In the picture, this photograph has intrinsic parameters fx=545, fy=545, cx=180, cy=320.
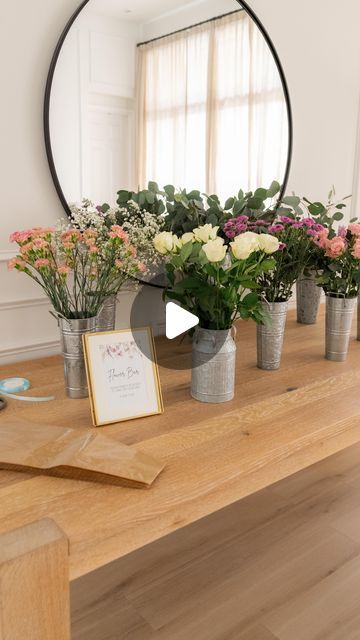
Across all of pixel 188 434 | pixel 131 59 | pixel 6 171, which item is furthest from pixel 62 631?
pixel 131 59

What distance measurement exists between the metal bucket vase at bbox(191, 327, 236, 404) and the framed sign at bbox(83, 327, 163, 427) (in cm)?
12

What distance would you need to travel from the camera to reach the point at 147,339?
1264mm

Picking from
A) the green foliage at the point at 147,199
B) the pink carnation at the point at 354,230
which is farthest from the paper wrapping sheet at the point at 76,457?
the pink carnation at the point at 354,230

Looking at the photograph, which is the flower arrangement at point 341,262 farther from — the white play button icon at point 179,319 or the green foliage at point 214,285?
the white play button icon at point 179,319

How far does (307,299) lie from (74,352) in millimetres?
1139

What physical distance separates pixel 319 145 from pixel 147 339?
4.96ft

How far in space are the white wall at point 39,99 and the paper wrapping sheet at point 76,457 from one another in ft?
1.88

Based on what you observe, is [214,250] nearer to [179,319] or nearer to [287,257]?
[179,319]

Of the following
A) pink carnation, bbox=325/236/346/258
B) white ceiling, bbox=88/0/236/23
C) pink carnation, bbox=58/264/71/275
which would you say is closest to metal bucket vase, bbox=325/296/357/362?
pink carnation, bbox=325/236/346/258

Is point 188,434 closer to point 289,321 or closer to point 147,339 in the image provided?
point 147,339

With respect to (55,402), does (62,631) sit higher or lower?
lower

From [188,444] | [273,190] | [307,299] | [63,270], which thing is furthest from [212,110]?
[188,444]

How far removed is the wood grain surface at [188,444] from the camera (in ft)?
2.91

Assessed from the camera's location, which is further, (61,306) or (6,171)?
(6,171)
